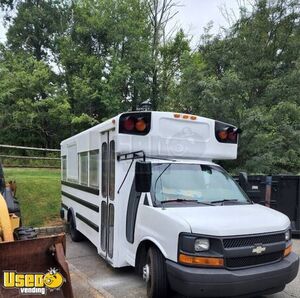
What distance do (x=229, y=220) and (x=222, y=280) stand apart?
2.22 ft

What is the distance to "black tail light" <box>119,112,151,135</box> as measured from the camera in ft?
17.4

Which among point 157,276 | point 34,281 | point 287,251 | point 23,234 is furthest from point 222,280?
point 23,234

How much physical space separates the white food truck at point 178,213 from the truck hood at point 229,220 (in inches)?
0.4

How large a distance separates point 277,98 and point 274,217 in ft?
30.6

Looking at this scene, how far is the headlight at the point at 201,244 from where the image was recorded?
4004mm

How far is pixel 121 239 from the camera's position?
17.9ft

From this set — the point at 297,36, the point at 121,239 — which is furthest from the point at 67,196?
the point at 297,36

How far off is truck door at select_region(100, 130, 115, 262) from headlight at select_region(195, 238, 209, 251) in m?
1.94

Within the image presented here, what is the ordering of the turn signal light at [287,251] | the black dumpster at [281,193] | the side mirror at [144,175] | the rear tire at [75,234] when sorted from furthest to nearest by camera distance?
the black dumpster at [281,193]
the rear tire at [75,234]
the side mirror at [144,175]
the turn signal light at [287,251]

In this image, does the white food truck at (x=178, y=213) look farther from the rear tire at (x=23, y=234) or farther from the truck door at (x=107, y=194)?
the rear tire at (x=23, y=234)

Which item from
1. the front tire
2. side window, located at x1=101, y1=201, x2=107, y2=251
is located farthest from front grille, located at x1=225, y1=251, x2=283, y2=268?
side window, located at x1=101, y1=201, x2=107, y2=251

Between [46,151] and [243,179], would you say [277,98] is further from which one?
[46,151]

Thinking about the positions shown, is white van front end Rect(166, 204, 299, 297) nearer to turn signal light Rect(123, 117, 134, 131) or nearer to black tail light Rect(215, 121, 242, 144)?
turn signal light Rect(123, 117, 134, 131)

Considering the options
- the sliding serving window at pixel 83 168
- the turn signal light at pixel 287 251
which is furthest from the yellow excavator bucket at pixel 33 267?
the sliding serving window at pixel 83 168
